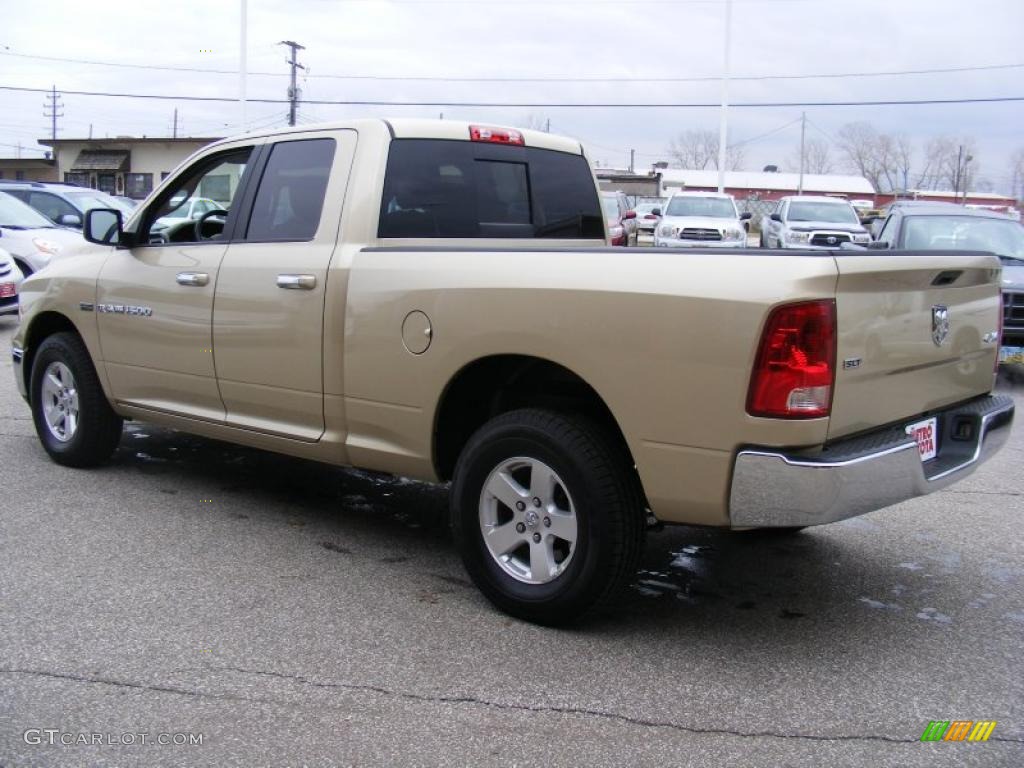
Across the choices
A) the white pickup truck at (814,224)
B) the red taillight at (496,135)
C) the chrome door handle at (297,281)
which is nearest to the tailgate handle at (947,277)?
the red taillight at (496,135)

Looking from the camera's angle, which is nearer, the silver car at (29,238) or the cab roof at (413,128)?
the cab roof at (413,128)

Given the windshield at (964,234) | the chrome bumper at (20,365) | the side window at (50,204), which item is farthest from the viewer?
the side window at (50,204)

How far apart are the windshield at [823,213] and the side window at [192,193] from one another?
16827 millimetres

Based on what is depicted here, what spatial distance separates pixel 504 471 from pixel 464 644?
0.68m

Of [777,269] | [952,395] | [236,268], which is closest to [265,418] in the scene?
[236,268]

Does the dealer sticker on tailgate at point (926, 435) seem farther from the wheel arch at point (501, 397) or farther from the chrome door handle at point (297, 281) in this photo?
the chrome door handle at point (297, 281)

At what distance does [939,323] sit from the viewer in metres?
3.85

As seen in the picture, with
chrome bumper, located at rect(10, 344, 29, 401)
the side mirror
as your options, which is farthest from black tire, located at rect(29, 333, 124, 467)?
the side mirror

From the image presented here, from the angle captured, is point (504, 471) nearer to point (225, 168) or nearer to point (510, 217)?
point (510, 217)

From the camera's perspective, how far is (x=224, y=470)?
6.36 metres

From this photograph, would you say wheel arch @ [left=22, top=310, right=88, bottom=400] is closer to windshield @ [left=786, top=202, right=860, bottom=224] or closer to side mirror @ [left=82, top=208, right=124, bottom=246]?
side mirror @ [left=82, top=208, right=124, bottom=246]

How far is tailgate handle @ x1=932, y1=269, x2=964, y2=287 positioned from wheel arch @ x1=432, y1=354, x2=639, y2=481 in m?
1.34

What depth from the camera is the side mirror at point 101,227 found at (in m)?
5.80

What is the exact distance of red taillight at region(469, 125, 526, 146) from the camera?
5.06 metres
